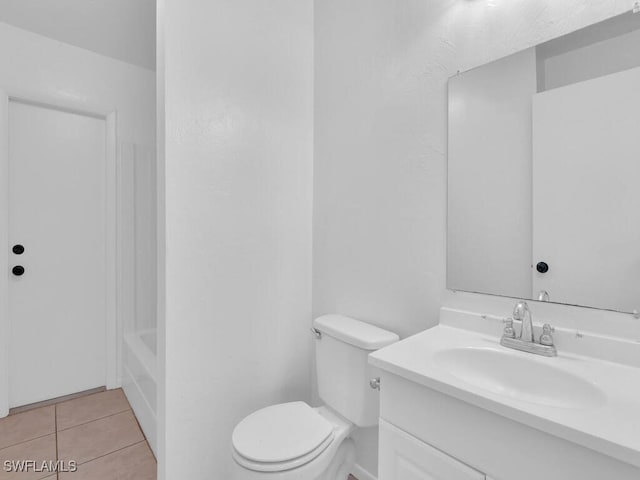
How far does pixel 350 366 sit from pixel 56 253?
2277 millimetres

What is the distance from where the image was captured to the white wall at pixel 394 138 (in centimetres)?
112

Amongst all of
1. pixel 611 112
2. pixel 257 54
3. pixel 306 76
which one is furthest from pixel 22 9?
pixel 611 112

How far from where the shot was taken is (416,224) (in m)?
1.34

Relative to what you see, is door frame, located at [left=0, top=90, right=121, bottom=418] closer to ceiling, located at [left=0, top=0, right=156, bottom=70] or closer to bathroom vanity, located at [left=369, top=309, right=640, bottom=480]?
ceiling, located at [left=0, top=0, right=156, bottom=70]

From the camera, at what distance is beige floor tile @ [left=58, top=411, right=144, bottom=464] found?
1772 millimetres

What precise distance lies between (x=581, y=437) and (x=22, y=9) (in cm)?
318

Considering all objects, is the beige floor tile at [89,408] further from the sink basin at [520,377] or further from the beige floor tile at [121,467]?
the sink basin at [520,377]

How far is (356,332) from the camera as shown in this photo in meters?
1.35

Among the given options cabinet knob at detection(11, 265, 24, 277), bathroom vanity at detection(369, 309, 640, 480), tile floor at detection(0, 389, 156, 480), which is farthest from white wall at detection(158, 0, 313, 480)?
cabinet knob at detection(11, 265, 24, 277)

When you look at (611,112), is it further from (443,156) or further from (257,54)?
(257,54)

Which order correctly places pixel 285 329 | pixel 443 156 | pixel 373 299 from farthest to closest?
pixel 285 329
pixel 373 299
pixel 443 156

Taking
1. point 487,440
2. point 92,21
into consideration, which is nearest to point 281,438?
point 487,440

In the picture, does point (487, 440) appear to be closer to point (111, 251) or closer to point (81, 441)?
point (81, 441)

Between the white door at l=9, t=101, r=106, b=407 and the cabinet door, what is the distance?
8.00ft
